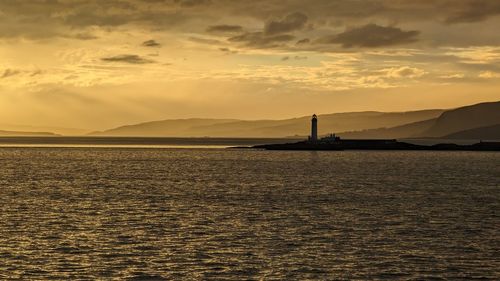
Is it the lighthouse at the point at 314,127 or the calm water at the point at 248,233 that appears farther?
the lighthouse at the point at 314,127

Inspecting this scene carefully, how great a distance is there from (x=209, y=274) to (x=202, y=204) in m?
28.1

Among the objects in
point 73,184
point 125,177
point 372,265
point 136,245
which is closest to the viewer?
point 372,265

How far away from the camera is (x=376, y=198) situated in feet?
211

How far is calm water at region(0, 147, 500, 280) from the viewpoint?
3092 centimetres

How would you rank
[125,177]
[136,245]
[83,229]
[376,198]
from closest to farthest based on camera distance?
[136,245] → [83,229] → [376,198] → [125,177]

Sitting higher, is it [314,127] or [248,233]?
[314,127]

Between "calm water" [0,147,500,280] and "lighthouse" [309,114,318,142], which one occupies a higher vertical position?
"lighthouse" [309,114,318,142]

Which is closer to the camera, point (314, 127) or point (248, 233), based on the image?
point (248, 233)

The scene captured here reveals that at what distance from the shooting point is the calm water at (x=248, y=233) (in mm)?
30922

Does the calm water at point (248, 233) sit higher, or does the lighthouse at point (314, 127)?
the lighthouse at point (314, 127)

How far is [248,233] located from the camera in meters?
41.2

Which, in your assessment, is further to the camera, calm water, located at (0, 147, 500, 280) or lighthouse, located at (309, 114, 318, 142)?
lighthouse, located at (309, 114, 318, 142)

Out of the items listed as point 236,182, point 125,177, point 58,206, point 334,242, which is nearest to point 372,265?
point 334,242

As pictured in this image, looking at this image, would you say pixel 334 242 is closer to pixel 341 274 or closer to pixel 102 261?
pixel 341 274
